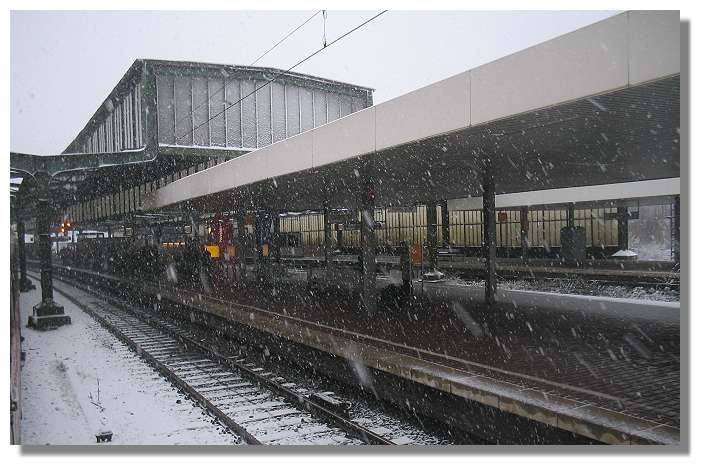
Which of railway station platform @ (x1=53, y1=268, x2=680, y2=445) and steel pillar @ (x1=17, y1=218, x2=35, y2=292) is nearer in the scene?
railway station platform @ (x1=53, y1=268, x2=680, y2=445)

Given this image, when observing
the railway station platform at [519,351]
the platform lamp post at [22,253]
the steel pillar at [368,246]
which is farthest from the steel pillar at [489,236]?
the platform lamp post at [22,253]

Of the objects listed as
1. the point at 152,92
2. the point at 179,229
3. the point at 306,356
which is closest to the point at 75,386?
the point at 306,356

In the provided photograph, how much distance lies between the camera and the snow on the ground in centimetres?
691

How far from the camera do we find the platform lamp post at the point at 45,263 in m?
13.7

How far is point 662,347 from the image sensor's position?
841 cm

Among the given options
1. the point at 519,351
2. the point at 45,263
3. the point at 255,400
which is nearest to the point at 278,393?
the point at 255,400

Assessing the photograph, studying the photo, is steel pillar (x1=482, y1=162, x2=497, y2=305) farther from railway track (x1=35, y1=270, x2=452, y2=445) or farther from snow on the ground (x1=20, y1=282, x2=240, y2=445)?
snow on the ground (x1=20, y1=282, x2=240, y2=445)

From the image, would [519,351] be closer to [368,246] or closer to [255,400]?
[255,400]

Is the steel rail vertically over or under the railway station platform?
under

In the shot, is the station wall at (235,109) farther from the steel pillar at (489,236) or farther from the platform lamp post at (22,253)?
the steel pillar at (489,236)

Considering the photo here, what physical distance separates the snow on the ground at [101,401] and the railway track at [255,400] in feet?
0.82

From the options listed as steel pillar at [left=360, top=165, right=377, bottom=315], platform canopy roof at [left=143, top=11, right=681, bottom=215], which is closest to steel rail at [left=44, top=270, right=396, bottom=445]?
steel pillar at [left=360, top=165, right=377, bottom=315]

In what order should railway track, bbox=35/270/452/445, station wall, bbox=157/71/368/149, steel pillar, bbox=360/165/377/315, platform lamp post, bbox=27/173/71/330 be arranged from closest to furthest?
railway track, bbox=35/270/452/445
steel pillar, bbox=360/165/377/315
platform lamp post, bbox=27/173/71/330
station wall, bbox=157/71/368/149

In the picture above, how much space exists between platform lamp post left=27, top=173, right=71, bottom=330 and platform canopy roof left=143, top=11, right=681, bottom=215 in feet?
13.2
